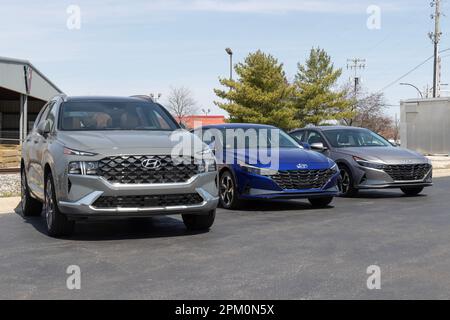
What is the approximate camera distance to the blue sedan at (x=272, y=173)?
34.4 feet

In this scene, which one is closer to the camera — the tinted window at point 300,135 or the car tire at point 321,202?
the car tire at point 321,202

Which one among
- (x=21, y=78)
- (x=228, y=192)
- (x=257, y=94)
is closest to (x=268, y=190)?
(x=228, y=192)

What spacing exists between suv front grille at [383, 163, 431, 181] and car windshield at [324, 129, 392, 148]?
4.19ft

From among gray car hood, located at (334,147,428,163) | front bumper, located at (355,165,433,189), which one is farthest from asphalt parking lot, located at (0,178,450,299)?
gray car hood, located at (334,147,428,163)

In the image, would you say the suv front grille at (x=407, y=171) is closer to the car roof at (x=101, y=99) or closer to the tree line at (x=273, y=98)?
the car roof at (x=101, y=99)

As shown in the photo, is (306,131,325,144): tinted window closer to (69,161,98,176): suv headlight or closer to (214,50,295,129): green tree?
(69,161,98,176): suv headlight

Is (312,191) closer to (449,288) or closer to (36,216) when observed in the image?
(36,216)

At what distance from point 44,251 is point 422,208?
6.49m

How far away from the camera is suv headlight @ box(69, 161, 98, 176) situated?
23.8ft

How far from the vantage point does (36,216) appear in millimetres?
10242

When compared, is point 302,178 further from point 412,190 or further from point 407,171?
point 412,190

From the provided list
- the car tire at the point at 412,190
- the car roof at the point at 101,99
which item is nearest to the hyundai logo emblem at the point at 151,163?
the car roof at the point at 101,99

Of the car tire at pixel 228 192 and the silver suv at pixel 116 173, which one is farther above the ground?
the silver suv at pixel 116 173

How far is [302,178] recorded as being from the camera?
1060 centimetres
